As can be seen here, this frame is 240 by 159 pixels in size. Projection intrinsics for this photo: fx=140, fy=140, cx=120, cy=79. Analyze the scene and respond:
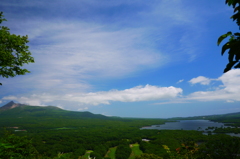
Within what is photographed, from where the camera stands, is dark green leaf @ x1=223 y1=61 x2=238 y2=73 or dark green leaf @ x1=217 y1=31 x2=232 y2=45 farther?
dark green leaf @ x1=217 y1=31 x2=232 y2=45

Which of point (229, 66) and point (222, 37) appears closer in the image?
point (229, 66)

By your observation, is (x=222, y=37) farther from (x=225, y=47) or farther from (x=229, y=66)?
(x=229, y=66)

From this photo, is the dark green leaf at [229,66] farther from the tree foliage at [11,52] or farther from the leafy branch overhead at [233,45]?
the tree foliage at [11,52]

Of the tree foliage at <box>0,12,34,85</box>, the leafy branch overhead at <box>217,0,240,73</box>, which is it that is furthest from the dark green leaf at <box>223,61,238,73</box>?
the tree foliage at <box>0,12,34,85</box>

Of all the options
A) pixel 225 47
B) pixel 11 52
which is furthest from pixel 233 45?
pixel 11 52

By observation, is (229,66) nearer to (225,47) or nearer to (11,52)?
(225,47)

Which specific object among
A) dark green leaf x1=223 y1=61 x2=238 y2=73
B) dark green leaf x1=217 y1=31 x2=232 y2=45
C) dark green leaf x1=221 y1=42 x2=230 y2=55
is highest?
dark green leaf x1=217 y1=31 x2=232 y2=45

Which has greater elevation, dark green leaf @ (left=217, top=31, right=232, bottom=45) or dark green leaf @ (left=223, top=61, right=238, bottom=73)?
dark green leaf @ (left=217, top=31, right=232, bottom=45)

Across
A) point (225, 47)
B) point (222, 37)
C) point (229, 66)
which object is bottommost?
point (229, 66)

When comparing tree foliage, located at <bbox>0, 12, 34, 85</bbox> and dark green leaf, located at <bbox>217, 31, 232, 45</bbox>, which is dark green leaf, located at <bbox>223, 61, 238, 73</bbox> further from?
tree foliage, located at <bbox>0, 12, 34, 85</bbox>

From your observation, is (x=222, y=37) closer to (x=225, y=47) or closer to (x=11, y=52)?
(x=225, y=47)

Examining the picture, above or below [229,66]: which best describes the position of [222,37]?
above

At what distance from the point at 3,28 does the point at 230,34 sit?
19908 mm

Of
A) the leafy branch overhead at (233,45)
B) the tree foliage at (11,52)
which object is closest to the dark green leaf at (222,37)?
the leafy branch overhead at (233,45)
